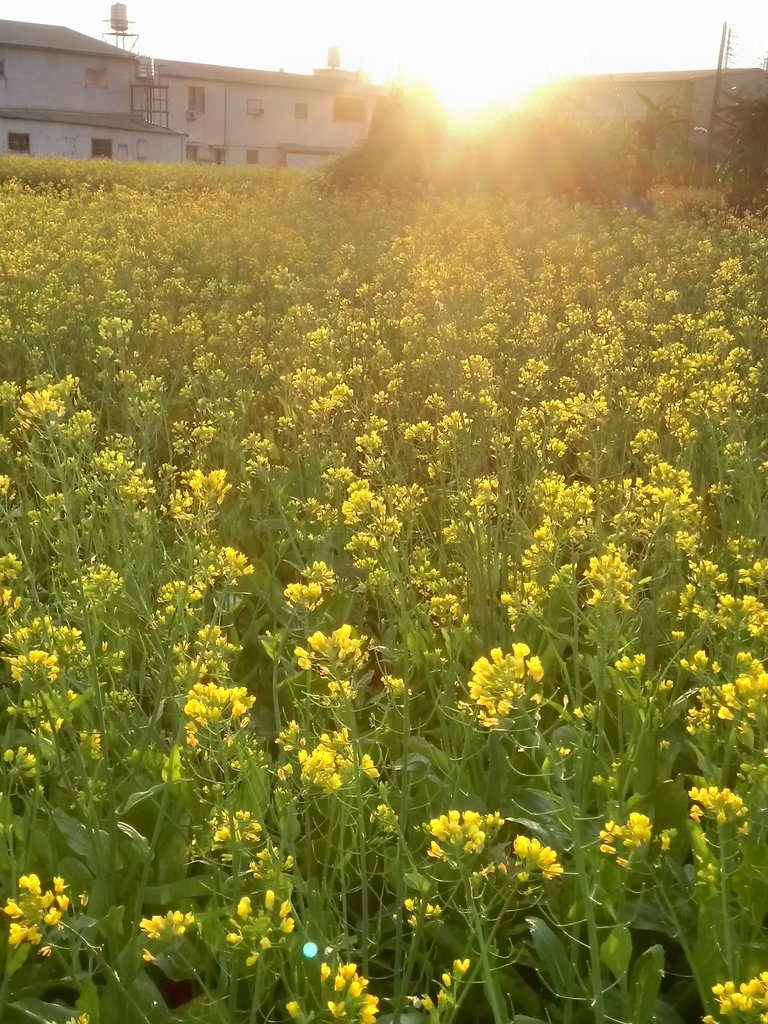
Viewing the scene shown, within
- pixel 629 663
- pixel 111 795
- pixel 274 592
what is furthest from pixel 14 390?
pixel 629 663

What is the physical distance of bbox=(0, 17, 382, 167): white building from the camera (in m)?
36.9

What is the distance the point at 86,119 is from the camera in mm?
36969

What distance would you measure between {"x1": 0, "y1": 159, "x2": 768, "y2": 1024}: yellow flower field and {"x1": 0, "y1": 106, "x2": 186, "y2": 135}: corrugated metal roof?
117 ft

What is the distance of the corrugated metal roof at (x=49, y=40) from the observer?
3747 cm

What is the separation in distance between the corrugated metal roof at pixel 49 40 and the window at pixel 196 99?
3573 mm

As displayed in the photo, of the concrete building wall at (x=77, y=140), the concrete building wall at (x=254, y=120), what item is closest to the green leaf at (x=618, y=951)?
the concrete building wall at (x=77, y=140)

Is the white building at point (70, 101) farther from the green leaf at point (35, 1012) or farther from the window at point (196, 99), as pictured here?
the green leaf at point (35, 1012)

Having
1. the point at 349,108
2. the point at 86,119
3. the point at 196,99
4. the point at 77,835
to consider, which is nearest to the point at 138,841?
the point at 77,835

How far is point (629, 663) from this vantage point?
5.62ft

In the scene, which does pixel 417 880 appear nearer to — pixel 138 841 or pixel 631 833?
pixel 631 833

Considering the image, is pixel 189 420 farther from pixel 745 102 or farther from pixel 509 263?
pixel 745 102

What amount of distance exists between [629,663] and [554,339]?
316 cm

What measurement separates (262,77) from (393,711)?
4594 centimetres

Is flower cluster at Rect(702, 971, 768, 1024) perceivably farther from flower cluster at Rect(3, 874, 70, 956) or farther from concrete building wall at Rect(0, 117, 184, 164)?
concrete building wall at Rect(0, 117, 184, 164)
